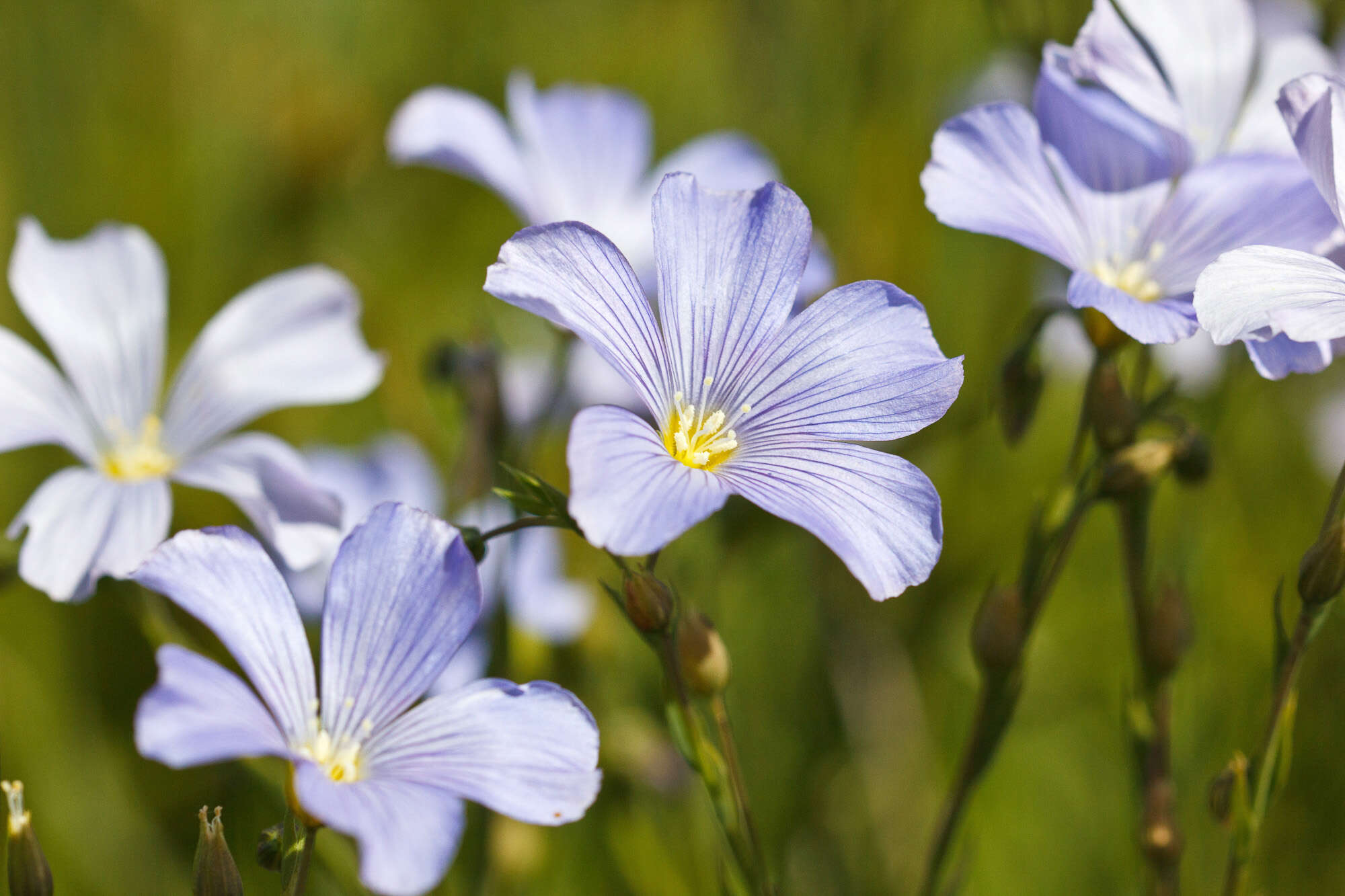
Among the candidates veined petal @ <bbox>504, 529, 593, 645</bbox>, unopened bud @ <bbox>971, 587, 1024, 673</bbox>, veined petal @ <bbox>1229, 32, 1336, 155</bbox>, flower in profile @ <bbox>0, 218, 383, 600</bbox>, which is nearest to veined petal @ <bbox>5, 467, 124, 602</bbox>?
flower in profile @ <bbox>0, 218, 383, 600</bbox>

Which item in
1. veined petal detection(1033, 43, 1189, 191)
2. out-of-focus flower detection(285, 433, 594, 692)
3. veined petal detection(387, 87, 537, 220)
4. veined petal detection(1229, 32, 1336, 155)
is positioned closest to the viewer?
veined petal detection(1033, 43, 1189, 191)

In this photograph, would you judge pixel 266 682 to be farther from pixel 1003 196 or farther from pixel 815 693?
pixel 815 693

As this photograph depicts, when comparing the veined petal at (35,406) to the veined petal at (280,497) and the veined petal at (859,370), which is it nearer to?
the veined petal at (280,497)

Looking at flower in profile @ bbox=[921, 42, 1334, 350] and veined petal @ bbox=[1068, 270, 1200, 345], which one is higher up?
flower in profile @ bbox=[921, 42, 1334, 350]

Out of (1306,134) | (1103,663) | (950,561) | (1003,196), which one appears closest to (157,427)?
(1003,196)

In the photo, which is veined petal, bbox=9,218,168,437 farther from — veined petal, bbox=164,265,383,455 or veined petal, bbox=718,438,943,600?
veined petal, bbox=718,438,943,600

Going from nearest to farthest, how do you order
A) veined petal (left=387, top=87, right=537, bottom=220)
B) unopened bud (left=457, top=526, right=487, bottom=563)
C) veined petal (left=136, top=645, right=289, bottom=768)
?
veined petal (left=136, top=645, right=289, bottom=768) < unopened bud (left=457, top=526, right=487, bottom=563) < veined petal (left=387, top=87, right=537, bottom=220)

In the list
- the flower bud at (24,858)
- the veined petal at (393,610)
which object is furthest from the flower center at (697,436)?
the flower bud at (24,858)
